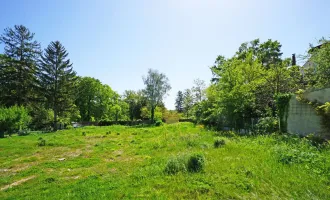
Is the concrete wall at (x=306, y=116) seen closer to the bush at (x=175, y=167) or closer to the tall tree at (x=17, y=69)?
the bush at (x=175, y=167)

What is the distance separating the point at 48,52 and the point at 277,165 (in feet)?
94.5

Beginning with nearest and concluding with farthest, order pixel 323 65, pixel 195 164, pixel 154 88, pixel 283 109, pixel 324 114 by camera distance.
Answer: pixel 195 164, pixel 324 114, pixel 283 109, pixel 323 65, pixel 154 88

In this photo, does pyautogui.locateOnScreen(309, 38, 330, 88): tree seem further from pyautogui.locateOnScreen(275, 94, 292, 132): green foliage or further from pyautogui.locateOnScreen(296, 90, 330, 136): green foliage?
pyautogui.locateOnScreen(296, 90, 330, 136): green foliage

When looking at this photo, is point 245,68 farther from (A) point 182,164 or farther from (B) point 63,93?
(B) point 63,93

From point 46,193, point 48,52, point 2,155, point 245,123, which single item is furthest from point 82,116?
point 46,193

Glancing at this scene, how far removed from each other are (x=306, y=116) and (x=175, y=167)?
676 cm

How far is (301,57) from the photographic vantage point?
1198 centimetres

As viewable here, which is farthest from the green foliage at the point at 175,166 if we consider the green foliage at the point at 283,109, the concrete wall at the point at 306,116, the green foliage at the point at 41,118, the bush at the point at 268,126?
the green foliage at the point at 41,118

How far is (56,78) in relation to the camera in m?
25.3

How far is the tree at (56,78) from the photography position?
25016 millimetres

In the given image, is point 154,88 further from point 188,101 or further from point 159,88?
point 188,101

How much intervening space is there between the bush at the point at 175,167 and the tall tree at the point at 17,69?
27449mm

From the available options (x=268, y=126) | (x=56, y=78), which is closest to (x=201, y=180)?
(x=268, y=126)

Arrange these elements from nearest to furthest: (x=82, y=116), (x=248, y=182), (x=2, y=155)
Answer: (x=248, y=182) < (x=2, y=155) < (x=82, y=116)
